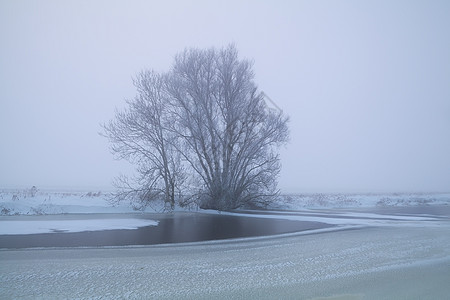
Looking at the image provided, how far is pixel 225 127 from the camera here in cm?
2230

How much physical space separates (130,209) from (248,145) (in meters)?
8.56

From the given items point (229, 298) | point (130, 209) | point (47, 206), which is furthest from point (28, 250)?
point (130, 209)

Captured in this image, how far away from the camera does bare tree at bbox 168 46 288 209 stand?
2150 centimetres

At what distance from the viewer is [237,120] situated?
22016 mm

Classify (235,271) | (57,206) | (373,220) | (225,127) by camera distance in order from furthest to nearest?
1. (225,127)
2. (57,206)
3. (373,220)
4. (235,271)

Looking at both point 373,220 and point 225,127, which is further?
point 225,127

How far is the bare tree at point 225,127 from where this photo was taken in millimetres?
21500

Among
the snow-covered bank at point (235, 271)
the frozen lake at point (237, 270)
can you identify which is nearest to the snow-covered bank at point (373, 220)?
the frozen lake at point (237, 270)

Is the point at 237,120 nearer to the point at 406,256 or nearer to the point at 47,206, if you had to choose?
the point at 47,206

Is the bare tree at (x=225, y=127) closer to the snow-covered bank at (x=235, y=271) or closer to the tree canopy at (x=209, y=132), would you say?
the tree canopy at (x=209, y=132)

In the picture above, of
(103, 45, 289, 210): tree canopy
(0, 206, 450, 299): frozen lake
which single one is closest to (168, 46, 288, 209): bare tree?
(103, 45, 289, 210): tree canopy

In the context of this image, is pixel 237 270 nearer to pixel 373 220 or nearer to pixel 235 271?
pixel 235 271

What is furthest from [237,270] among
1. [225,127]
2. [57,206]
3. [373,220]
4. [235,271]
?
[225,127]

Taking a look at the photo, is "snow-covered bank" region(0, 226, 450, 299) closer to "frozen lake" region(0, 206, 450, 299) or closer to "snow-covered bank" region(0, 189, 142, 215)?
"frozen lake" region(0, 206, 450, 299)
